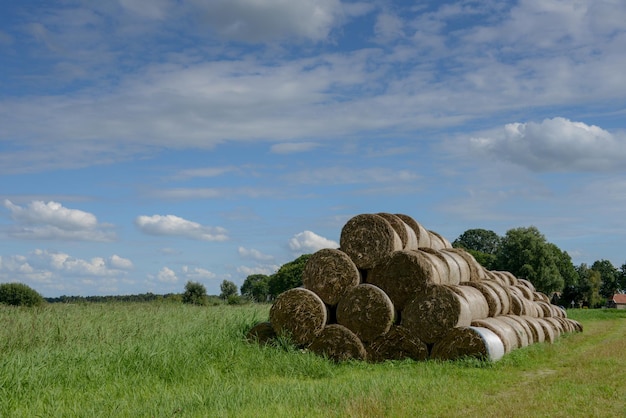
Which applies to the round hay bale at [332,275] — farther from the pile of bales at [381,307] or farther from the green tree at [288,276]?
the green tree at [288,276]

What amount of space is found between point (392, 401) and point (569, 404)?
241 cm

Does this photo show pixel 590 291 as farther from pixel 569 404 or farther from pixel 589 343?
pixel 569 404

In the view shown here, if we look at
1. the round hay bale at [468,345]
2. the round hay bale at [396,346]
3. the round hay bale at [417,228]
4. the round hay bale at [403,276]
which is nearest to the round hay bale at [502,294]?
the round hay bale at [417,228]

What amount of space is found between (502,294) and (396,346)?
515 cm

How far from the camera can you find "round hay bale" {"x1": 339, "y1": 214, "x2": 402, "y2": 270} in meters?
14.2

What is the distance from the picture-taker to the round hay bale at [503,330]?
46.8 ft

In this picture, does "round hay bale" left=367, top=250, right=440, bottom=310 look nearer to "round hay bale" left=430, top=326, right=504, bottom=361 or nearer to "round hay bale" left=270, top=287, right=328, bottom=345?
"round hay bale" left=430, top=326, right=504, bottom=361

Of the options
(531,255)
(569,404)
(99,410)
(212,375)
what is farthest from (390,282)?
(531,255)

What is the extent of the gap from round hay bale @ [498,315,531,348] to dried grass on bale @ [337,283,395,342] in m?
3.91

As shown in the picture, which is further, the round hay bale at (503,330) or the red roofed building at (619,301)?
the red roofed building at (619,301)

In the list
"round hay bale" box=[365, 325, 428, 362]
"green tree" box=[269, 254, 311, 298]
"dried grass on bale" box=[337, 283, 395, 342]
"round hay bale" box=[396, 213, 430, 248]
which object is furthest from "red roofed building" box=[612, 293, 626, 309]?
"dried grass on bale" box=[337, 283, 395, 342]

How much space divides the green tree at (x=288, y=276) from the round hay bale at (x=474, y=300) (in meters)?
49.4

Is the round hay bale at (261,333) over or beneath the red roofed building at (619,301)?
beneath

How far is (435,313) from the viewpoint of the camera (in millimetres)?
13500
